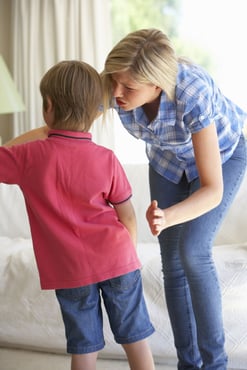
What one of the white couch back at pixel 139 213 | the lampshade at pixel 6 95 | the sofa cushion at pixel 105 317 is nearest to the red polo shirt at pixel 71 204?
the sofa cushion at pixel 105 317

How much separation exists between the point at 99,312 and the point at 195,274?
10.9 inches

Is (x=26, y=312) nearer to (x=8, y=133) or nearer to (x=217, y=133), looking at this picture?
(x=217, y=133)

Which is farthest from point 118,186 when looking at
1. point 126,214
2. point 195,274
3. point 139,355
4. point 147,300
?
point 147,300

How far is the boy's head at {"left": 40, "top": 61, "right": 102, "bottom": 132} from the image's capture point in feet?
4.63

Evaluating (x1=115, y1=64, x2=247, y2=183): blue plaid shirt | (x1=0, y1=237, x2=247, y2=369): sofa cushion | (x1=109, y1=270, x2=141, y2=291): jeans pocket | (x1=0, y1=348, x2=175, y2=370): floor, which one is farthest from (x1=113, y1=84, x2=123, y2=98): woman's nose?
(x1=0, y1=348, x2=175, y2=370): floor

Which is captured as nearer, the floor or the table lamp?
the floor

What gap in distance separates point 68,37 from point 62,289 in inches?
101

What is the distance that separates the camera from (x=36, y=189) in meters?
1.43

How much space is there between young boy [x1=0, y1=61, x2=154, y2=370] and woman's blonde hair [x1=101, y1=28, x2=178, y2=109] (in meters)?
0.05

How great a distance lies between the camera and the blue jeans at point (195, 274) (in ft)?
5.27

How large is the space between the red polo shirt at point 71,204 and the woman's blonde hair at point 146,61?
19cm

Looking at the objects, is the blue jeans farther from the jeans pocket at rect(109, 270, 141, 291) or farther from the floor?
the floor

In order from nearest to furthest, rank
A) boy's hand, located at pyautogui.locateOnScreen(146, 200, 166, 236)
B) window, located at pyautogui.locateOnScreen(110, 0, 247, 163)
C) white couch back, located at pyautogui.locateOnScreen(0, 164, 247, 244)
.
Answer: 1. boy's hand, located at pyautogui.locateOnScreen(146, 200, 166, 236)
2. white couch back, located at pyautogui.locateOnScreen(0, 164, 247, 244)
3. window, located at pyautogui.locateOnScreen(110, 0, 247, 163)

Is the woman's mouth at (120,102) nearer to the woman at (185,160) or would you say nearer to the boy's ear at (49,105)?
the woman at (185,160)
